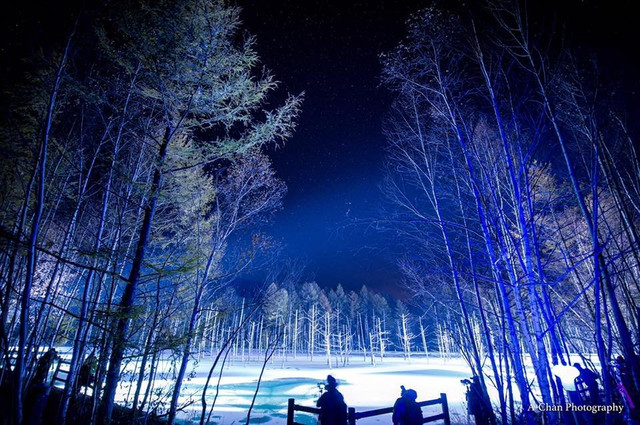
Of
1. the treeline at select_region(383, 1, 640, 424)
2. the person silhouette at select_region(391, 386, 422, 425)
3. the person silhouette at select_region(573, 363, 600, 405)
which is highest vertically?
the treeline at select_region(383, 1, 640, 424)

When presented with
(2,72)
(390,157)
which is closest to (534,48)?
(390,157)

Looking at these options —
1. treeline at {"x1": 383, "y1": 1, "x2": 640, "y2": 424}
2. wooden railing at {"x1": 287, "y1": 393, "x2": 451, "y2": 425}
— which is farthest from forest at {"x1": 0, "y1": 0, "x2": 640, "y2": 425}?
wooden railing at {"x1": 287, "y1": 393, "x2": 451, "y2": 425}

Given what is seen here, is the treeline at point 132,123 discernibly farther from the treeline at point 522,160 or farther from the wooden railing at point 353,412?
the treeline at point 522,160

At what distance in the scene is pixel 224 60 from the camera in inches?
208

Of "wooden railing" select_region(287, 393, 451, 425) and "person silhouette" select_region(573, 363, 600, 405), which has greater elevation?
"person silhouette" select_region(573, 363, 600, 405)

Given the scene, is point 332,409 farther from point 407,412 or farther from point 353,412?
point 407,412

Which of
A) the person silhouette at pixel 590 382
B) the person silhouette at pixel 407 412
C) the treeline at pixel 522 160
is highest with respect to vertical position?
the treeline at pixel 522 160

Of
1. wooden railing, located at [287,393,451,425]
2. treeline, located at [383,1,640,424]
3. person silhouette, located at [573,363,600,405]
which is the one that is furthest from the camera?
wooden railing, located at [287,393,451,425]

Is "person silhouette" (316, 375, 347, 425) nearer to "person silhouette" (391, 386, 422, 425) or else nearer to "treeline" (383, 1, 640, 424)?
"person silhouette" (391, 386, 422, 425)

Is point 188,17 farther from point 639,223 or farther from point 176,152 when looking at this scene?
point 639,223

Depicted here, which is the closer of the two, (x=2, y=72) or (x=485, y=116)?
(x=2, y=72)

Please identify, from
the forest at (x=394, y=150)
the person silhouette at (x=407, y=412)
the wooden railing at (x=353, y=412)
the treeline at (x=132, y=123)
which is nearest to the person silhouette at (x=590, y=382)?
the forest at (x=394, y=150)

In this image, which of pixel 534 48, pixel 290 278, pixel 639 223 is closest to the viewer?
pixel 534 48

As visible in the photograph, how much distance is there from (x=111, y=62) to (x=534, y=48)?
22.3 feet
